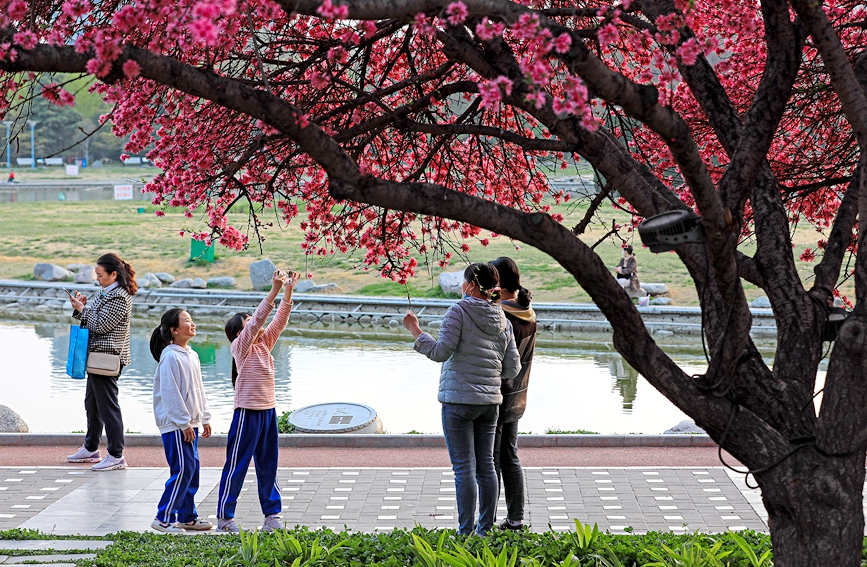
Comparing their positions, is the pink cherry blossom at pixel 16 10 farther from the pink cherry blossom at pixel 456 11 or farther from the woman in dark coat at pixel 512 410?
the woman in dark coat at pixel 512 410

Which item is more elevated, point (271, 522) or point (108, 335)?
point (108, 335)

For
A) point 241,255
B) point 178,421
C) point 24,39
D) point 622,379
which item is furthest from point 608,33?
point 241,255

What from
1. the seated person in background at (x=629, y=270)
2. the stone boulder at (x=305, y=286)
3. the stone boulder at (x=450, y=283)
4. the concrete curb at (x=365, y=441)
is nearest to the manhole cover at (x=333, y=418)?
the concrete curb at (x=365, y=441)

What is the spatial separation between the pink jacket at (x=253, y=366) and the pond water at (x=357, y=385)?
4560mm

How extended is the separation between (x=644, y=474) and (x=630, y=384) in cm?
655

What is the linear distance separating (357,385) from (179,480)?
785 cm

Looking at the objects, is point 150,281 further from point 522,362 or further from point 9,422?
point 522,362

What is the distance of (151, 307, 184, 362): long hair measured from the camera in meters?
6.49

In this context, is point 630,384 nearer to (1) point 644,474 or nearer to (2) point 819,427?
(1) point 644,474

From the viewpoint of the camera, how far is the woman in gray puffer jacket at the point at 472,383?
5.79 meters

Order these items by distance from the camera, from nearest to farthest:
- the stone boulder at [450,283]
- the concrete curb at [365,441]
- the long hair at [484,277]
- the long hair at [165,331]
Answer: the long hair at [484,277], the long hair at [165,331], the concrete curb at [365,441], the stone boulder at [450,283]

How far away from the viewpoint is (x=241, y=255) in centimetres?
2877

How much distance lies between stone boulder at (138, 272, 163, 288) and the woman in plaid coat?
16.4 m

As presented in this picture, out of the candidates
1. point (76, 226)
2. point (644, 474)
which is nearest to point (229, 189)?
point (644, 474)
